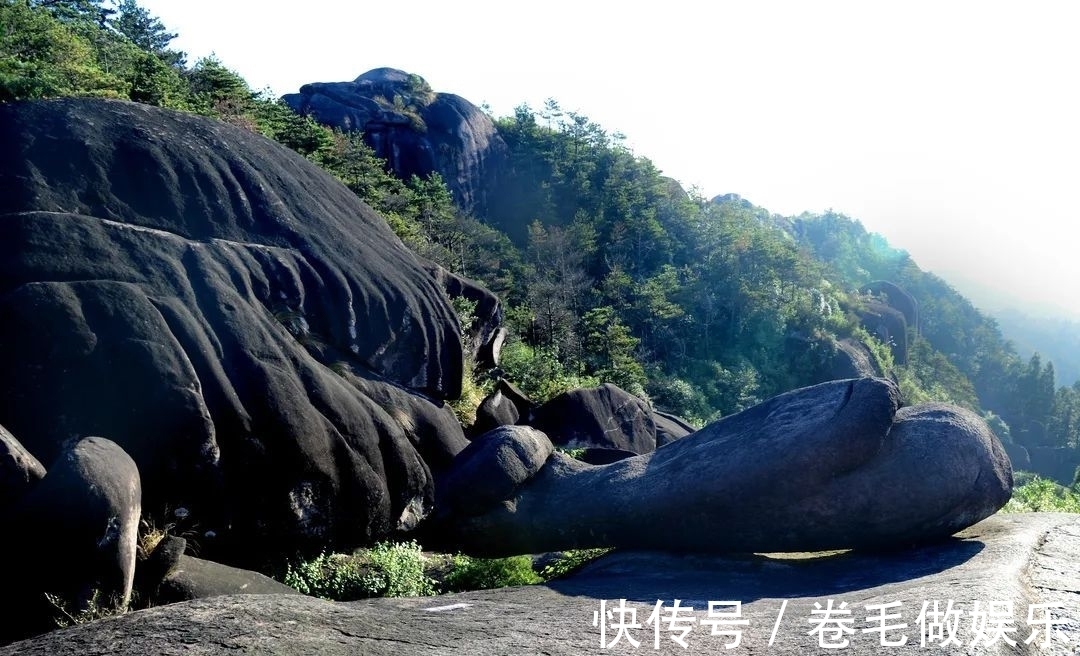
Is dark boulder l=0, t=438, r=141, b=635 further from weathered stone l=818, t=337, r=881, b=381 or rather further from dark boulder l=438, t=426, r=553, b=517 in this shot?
weathered stone l=818, t=337, r=881, b=381

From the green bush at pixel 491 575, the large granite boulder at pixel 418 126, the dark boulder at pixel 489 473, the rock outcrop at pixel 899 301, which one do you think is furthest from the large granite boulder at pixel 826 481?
the rock outcrop at pixel 899 301

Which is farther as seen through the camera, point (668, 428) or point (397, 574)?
point (668, 428)

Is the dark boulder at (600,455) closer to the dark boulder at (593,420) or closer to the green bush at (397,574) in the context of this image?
the dark boulder at (593,420)

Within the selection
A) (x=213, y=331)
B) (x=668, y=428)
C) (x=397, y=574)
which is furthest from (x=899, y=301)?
(x=213, y=331)

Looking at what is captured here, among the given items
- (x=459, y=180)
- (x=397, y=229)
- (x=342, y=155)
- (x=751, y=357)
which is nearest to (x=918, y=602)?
(x=397, y=229)

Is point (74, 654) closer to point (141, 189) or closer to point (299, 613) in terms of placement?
point (299, 613)

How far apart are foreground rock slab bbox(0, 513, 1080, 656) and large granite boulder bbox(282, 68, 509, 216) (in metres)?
51.7

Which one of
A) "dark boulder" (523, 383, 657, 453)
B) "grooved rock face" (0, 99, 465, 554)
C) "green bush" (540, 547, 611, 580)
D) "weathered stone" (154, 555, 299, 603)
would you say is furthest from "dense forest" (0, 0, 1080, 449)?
"weathered stone" (154, 555, 299, 603)

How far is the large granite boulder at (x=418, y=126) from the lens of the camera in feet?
195

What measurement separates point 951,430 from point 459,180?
182ft

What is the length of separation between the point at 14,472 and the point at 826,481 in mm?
8195

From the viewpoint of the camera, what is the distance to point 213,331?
9.86 meters

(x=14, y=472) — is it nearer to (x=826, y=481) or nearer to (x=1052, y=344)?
(x=826, y=481)

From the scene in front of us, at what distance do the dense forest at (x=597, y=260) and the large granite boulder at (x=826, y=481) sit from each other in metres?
7.97
